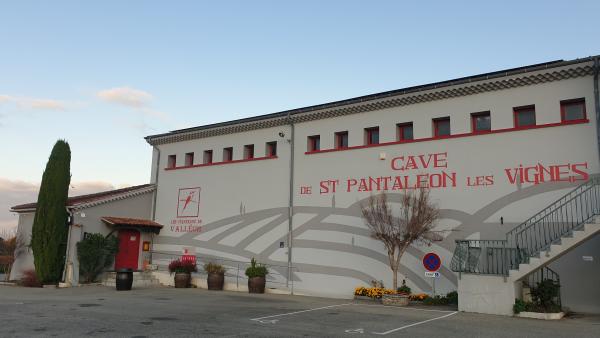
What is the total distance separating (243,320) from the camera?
39.8ft

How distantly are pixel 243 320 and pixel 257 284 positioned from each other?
7880mm

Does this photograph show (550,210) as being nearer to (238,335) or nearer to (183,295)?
(238,335)

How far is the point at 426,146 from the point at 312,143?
216 inches

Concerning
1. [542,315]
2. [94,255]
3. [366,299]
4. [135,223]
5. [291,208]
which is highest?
[291,208]

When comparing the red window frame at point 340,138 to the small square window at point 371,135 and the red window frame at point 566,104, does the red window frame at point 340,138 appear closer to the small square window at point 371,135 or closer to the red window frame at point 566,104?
the small square window at point 371,135

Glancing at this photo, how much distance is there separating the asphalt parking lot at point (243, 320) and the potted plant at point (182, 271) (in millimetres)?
4574

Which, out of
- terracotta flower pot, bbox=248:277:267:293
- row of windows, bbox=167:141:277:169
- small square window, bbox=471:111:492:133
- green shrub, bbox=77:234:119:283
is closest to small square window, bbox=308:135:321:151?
row of windows, bbox=167:141:277:169

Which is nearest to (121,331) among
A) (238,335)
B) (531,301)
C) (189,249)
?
(238,335)

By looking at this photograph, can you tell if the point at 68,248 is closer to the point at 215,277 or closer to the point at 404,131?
the point at 215,277

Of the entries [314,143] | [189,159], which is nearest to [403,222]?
[314,143]

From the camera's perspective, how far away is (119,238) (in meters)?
23.8

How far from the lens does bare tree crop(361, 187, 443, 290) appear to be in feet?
53.7

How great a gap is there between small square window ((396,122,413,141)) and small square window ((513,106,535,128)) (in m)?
3.86

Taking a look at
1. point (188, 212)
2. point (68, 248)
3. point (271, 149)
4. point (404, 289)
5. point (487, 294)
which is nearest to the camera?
point (487, 294)
